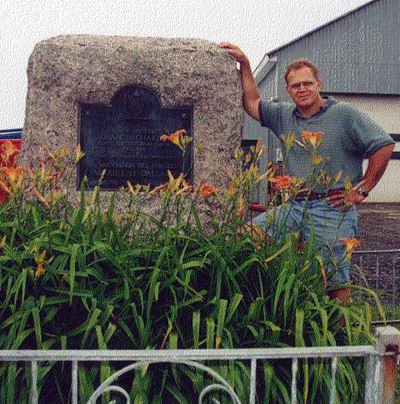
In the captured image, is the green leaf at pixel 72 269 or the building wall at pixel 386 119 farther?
the building wall at pixel 386 119

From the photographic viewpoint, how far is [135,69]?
3820 millimetres

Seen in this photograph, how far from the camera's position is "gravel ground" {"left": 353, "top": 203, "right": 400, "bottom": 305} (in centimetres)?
546

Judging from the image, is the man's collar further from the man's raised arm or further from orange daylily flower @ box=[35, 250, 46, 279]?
orange daylily flower @ box=[35, 250, 46, 279]

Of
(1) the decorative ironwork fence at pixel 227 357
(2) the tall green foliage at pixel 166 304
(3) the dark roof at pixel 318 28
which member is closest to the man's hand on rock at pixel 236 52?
(2) the tall green foliage at pixel 166 304

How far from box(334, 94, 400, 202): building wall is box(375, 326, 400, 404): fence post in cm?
1577

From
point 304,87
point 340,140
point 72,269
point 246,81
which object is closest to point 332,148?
point 340,140

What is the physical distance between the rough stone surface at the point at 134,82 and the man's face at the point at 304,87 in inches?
15.1

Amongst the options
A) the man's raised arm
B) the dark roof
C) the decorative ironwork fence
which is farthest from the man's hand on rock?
the dark roof

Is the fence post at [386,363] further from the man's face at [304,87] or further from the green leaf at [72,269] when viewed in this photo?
the man's face at [304,87]

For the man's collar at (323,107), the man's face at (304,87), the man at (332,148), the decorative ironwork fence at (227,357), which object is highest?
the man's face at (304,87)

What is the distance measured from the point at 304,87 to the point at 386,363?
2.10 meters

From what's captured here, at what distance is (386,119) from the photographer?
17.8 meters

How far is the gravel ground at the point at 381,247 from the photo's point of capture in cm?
546

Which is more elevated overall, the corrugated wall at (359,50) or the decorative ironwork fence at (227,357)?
the corrugated wall at (359,50)
